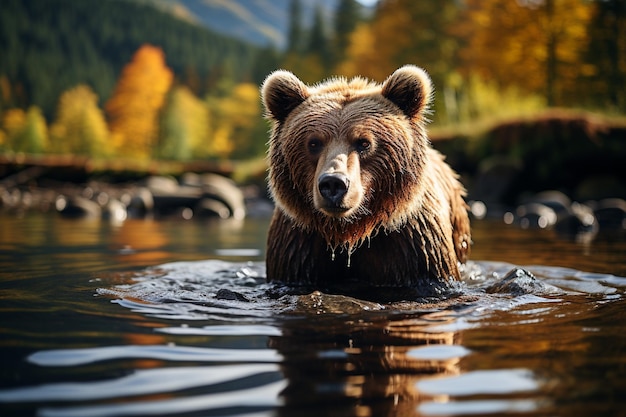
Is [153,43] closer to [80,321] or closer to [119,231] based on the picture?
[119,231]

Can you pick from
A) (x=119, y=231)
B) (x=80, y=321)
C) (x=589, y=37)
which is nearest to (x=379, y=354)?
(x=80, y=321)

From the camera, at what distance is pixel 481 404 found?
2531mm

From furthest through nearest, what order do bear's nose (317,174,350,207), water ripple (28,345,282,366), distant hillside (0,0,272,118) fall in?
distant hillside (0,0,272,118)
bear's nose (317,174,350,207)
water ripple (28,345,282,366)

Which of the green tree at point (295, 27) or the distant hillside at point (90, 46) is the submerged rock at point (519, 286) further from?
the distant hillside at point (90, 46)

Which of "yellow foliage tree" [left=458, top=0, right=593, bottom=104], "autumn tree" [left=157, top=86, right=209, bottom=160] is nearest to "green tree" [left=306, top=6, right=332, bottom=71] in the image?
"autumn tree" [left=157, top=86, right=209, bottom=160]

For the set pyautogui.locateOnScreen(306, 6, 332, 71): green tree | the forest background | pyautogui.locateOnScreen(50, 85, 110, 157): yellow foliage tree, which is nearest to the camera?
the forest background

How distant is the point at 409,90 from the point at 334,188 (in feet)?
4.24

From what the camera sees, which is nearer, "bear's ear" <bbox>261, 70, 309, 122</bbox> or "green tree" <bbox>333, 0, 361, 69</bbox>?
"bear's ear" <bbox>261, 70, 309, 122</bbox>

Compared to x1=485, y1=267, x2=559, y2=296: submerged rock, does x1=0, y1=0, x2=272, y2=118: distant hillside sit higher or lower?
higher

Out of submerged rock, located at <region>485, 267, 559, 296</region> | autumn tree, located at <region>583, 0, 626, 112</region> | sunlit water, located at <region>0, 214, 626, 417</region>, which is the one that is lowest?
Answer: sunlit water, located at <region>0, 214, 626, 417</region>

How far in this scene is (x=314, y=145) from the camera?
496cm

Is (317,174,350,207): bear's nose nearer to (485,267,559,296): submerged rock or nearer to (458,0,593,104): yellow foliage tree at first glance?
(485,267,559,296): submerged rock

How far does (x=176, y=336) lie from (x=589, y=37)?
2845 centimetres

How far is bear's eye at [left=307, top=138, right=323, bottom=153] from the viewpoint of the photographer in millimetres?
4941
